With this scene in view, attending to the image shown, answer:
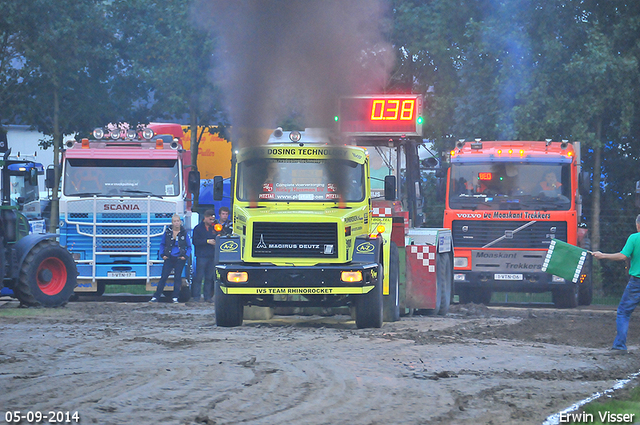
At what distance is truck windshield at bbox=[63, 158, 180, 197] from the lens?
19875 millimetres

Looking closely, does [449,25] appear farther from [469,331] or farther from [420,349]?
[420,349]

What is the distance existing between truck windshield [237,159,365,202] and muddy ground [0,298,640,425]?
6.24ft

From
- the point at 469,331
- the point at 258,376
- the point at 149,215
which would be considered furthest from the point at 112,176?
the point at 258,376

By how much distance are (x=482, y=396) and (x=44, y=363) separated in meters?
4.44

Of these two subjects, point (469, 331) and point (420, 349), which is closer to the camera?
point (420, 349)

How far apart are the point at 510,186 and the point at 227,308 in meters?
8.34

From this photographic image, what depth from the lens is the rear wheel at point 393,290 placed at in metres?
14.9

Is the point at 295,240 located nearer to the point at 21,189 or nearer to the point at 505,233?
Result: the point at 21,189

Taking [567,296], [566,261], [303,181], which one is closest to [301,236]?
[303,181]

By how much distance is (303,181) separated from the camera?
1462cm

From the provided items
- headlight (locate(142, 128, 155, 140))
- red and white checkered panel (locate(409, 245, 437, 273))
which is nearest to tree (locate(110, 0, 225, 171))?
headlight (locate(142, 128, 155, 140))

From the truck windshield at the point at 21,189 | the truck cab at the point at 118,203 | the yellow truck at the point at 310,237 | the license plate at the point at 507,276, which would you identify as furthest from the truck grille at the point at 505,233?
the truck windshield at the point at 21,189

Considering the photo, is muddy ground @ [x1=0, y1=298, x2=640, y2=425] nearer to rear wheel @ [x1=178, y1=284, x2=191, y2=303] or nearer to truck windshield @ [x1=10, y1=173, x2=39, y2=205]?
truck windshield @ [x1=10, y1=173, x2=39, y2=205]

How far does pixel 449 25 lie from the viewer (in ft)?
98.4
